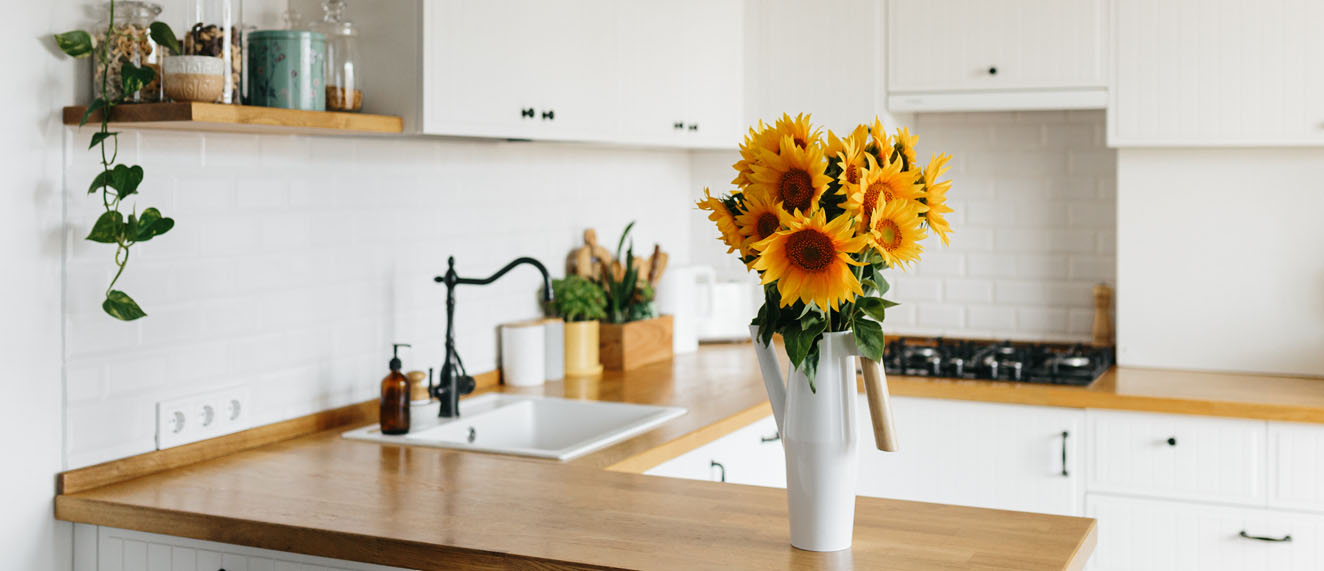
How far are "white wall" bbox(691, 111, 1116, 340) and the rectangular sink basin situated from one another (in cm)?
151

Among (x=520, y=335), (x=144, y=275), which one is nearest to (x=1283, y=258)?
(x=520, y=335)

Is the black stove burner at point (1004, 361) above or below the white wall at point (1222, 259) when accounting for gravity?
below

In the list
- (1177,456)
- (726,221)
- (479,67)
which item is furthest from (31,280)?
(1177,456)

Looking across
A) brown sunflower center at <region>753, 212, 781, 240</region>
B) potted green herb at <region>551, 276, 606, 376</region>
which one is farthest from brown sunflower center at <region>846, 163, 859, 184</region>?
potted green herb at <region>551, 276, 606, 376</region>

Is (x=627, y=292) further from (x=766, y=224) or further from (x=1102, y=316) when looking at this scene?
(x=766, y=224)

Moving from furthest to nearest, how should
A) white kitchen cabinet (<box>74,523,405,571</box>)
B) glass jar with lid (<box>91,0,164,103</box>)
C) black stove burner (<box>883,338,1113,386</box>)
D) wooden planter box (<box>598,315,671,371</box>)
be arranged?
1. wooden planter box (<box>598,315,671,371</box>)
2. black stove burner (<box>883,338,1113,386</box>)
3. glass jar with lid (<box>91,0,164,103</box>)
4. white kitchen cabinet (<box>74,523,405,571</box>)

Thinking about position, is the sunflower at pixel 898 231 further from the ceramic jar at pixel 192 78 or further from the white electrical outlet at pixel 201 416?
the white electrical outlet at pixel 201 416

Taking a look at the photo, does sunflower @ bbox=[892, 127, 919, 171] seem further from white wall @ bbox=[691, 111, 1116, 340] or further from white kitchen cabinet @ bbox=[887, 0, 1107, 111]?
white wall @ bbox=[691, 111, 1116, 340]

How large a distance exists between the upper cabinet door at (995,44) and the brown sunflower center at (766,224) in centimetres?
228

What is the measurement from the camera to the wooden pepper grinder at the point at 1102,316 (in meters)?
3.92

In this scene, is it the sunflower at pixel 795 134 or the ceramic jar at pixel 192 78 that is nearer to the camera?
the sunflower at pixel 795 134

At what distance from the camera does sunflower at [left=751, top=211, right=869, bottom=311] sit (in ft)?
5.11

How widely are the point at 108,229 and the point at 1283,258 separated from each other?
309cm

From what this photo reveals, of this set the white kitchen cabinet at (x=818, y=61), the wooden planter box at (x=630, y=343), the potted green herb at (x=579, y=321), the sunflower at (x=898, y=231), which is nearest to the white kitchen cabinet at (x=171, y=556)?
the sunflower at (x=898, y=231)
